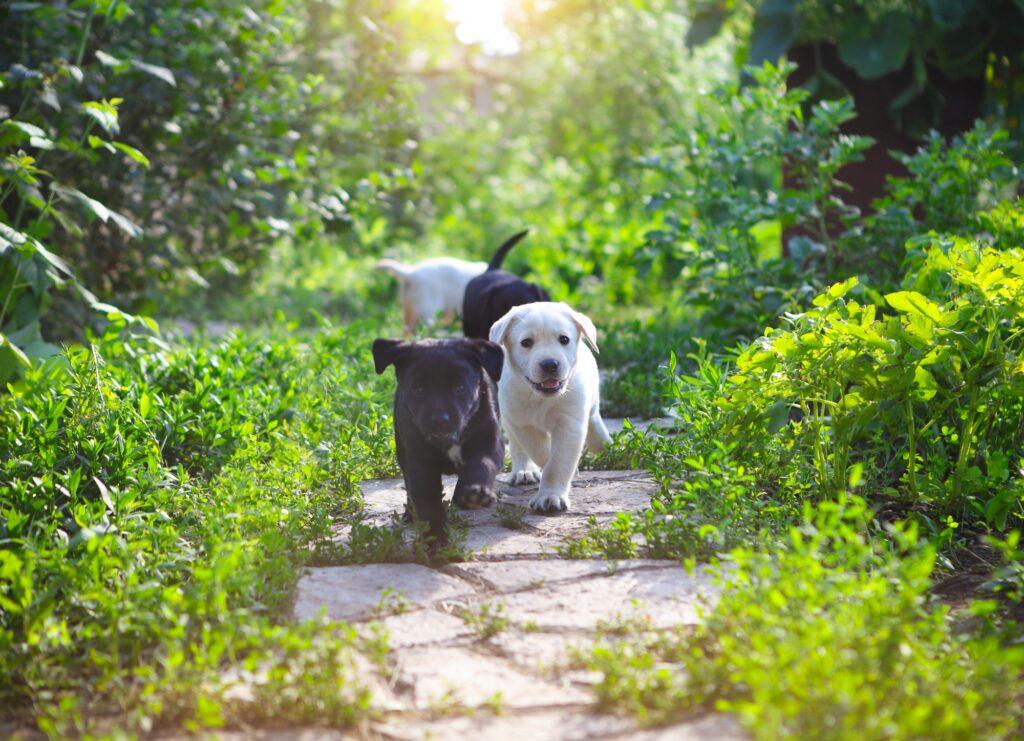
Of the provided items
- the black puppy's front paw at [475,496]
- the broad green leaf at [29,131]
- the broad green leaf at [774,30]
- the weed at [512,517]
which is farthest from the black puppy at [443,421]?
the broad green leaf at [774,30]

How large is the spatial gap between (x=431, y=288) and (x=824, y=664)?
6636 mm

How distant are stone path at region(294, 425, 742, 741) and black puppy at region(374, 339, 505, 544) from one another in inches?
7.3

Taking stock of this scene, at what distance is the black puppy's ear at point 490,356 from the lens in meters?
3.88

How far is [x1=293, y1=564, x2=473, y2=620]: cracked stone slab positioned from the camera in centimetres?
298

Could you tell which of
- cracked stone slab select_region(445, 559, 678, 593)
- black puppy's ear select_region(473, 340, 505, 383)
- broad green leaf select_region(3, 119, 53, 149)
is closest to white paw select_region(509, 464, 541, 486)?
black puppy's ear select_region(473, 340, 505, 383)

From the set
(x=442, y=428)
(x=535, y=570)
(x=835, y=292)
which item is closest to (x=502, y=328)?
(x=442, y=428)

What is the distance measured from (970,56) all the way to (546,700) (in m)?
6.01

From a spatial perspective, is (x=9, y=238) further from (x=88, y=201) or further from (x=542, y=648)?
(x=542, y=648)

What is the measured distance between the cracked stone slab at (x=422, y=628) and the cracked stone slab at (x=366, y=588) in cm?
6

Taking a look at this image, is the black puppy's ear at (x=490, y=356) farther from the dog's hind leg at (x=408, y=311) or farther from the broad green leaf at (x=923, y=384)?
the dog's hind leg at (x=408, y=311)

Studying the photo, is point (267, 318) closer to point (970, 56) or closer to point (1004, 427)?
point (970, 56)

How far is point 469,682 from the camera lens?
2.53 meters

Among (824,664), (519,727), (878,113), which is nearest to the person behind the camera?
(824,664)

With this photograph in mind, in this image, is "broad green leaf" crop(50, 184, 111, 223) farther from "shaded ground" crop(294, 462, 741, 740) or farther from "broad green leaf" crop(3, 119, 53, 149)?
"shaded ground" crop(294, 462, 741, 740)
